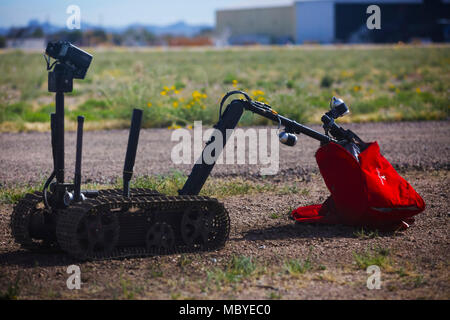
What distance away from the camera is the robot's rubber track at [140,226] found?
4.94 meters

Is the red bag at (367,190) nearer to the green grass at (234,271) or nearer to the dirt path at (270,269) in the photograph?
the dirt path at (270,269)

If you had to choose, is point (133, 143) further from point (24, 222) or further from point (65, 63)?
point (24, 222)

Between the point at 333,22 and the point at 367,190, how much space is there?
289ft

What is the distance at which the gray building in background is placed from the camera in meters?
75.4

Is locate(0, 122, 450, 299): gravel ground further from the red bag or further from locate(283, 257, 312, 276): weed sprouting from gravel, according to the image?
the red bag

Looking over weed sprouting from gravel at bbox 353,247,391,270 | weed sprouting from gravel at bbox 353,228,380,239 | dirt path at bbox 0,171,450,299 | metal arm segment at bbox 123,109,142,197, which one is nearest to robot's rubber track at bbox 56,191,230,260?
dirt path at bbox 0,171,450,299

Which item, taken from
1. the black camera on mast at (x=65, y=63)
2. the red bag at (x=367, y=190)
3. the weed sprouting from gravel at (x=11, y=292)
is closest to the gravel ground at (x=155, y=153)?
the red bag at (x=367, y=190)

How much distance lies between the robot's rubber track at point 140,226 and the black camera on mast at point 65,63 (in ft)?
3.35

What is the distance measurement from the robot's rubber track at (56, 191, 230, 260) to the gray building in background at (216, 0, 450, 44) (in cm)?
6745

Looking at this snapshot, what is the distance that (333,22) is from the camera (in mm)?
89938

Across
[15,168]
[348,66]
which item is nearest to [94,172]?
[15,168]

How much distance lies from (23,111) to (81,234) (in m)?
11.7

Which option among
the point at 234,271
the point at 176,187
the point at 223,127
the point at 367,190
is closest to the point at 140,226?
the point at 234,271
